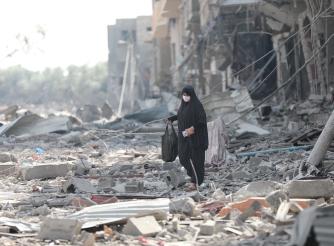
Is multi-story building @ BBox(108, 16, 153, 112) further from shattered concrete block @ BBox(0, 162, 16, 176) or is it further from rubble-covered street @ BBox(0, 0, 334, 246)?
shattered concrete block @ BBox(0, 162, 16, 176)

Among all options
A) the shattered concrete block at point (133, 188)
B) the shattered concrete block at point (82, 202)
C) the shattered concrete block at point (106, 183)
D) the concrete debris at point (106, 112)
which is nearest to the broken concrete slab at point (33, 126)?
the concrete debris at point (106, 112)

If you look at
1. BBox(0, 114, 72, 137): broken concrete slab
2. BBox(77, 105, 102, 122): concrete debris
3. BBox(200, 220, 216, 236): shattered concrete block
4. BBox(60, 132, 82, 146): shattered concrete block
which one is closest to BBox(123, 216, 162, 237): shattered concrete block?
BBox(200, 220, 216, 236): shattered concrete block

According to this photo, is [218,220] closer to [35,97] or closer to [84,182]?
[84,182]

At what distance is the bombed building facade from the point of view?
51.5 ft

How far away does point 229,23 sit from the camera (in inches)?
953

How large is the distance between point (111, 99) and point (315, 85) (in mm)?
48367

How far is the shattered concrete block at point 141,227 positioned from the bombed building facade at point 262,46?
17.2 feet

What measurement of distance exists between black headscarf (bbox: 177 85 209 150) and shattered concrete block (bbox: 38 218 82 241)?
3.33 m

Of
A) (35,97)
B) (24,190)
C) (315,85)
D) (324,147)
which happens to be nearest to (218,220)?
(324,147)

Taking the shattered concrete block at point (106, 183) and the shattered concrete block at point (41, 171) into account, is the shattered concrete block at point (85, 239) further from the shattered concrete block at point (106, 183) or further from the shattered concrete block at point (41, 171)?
the shattered concrete block at point (41, 171)

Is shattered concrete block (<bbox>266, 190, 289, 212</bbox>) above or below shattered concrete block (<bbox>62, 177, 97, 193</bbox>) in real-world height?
above

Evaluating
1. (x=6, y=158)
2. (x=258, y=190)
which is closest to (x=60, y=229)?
(x=258, y=190)

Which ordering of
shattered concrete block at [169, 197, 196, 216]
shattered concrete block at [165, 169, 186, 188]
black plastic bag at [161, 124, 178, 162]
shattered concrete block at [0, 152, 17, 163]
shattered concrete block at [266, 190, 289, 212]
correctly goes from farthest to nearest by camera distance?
shattered concrete block at [0, 152, 17, 163] → black plastic bag at [161, 124, 178, 162] → shattered concrete block at [165, 169, 186, 188] → shattered concrete block at [169, 197, 196, 216] → shattered concrete block at [266, 190, 289, 212]

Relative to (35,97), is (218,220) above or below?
above
